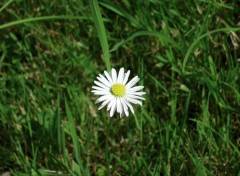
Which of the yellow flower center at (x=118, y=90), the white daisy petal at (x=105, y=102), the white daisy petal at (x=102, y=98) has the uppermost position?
the yellow flower center at (x=118, y=90)

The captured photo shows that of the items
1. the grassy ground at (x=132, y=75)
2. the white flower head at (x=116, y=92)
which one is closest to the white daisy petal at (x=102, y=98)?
the white flower head at (x=116, y=92)

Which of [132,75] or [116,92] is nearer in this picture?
[116,92]

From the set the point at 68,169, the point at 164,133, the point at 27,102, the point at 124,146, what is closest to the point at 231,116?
the point at 164,133

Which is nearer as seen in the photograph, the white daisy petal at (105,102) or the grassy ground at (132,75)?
the white daisy petal at (105,102)

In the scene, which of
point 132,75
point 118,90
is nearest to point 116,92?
point 118,90

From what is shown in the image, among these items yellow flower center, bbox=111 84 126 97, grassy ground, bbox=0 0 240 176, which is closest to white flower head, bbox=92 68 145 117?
yellow flower center, bbox=111 84 126 97

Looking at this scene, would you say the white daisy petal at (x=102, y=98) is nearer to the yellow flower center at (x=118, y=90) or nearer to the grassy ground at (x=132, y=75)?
the yellow flower center at (x=118, y=90)

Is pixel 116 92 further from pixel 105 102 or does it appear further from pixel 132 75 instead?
pixel 132 75
